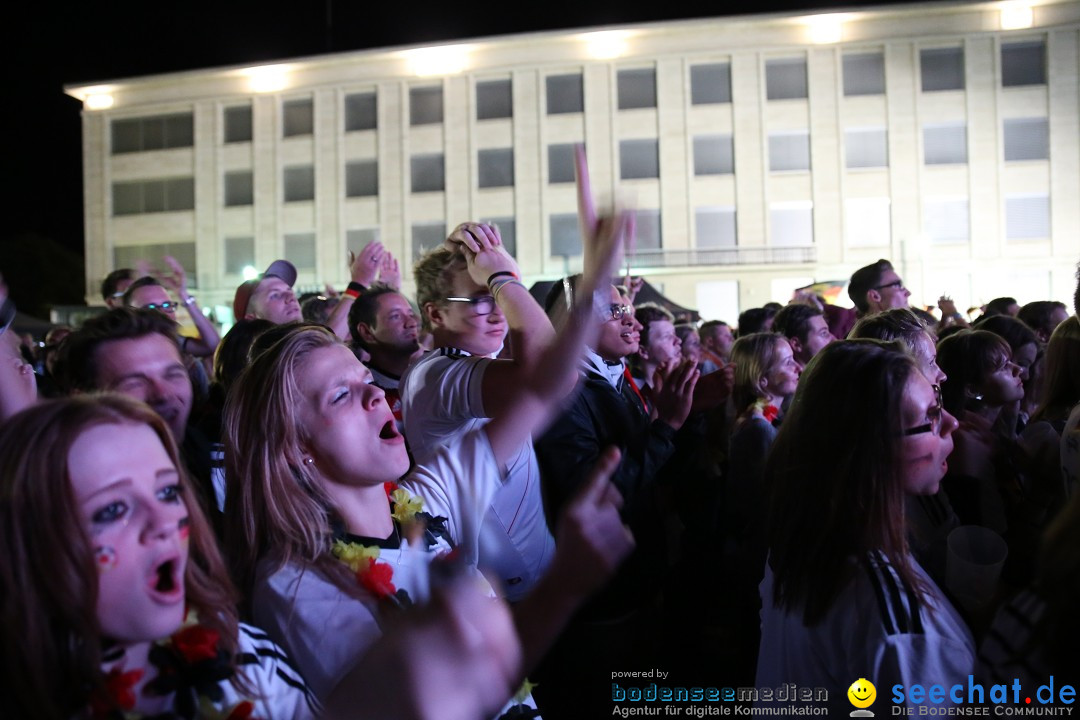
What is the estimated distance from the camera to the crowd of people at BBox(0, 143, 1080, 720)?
1.25 m

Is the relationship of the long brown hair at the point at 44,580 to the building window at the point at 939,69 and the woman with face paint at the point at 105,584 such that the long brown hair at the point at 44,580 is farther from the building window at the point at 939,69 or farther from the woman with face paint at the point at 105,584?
the building window at the point at 939,69

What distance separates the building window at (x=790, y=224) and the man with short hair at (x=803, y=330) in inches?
1008

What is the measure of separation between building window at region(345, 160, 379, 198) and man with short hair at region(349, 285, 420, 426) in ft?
96.4

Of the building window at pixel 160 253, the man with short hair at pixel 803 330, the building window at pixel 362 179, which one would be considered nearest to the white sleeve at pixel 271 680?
the man with short hair at pixel 803 330

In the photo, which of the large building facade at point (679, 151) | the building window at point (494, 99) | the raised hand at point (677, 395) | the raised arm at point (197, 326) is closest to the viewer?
the raised hand at point (677, 395)

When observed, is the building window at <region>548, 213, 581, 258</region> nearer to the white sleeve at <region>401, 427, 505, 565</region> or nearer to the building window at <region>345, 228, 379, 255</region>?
the building window at <region>345, 228, 379, 255</region>

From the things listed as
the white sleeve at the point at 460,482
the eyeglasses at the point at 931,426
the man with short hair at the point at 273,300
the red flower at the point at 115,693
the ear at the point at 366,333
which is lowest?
the red flower at the point at 115,693

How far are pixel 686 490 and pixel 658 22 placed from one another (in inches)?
1156

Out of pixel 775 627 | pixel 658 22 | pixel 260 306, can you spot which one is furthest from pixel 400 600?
pixel 658 22

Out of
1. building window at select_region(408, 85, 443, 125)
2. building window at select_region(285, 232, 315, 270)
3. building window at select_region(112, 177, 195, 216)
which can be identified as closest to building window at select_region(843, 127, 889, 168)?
building window at select_region(408, 85, 443, 125)

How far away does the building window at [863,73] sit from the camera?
29672mm

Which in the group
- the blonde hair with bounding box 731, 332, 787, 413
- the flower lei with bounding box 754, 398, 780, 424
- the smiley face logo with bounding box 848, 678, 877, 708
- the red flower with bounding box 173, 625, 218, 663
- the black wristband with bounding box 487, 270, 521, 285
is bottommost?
the smiley face logo with bounding box 848, 678, 877, 708

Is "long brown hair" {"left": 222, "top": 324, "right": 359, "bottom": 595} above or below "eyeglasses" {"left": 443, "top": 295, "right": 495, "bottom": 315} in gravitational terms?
below

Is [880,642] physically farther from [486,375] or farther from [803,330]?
[803,330]
